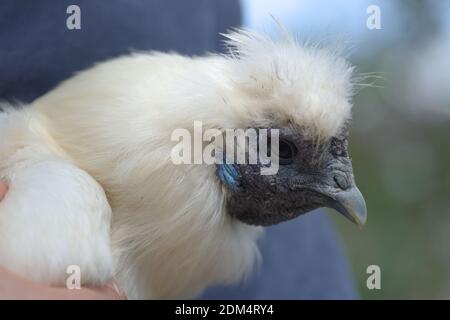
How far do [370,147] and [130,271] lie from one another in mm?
3835

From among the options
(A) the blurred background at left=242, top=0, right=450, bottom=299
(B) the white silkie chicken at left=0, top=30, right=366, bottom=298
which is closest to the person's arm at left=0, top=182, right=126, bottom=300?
(B) the white silkie chicken at left=0, top=30, right=366, bottom=298

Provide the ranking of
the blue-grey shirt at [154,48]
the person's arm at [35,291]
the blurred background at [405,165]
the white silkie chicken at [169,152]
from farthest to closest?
the blurred background at [405,165]
the blue-grey shirt at [154,48]
the white silkie chicken at [169,152]
the person's arm at [35,291]

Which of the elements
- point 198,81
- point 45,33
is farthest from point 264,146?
point 45,33

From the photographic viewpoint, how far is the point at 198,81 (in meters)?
1.24

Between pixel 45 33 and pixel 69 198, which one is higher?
pixel 45 33

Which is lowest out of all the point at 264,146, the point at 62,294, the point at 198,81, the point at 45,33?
the point at 62,294

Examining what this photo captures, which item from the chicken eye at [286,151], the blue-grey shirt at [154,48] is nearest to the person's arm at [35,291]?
the chicken eye at [286,151]

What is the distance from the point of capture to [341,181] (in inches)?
49.9

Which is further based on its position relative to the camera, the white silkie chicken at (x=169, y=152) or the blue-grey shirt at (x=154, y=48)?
the blue-grey shirt at (x=154, y=48)

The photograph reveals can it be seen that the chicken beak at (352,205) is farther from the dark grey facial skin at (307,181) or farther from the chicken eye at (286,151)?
the chicken eye at (286,151)

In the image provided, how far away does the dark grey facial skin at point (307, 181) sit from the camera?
4.13 feet

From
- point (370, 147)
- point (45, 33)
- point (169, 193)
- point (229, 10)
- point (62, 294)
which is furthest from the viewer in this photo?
point (370, 147)

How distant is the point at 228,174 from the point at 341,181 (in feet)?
0.76

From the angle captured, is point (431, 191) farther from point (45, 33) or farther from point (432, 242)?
point (45, 33)
